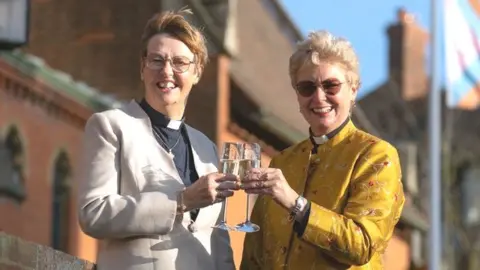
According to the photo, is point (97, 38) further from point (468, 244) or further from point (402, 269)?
point (468, 244)

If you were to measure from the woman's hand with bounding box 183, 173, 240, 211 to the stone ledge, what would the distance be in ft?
1.83

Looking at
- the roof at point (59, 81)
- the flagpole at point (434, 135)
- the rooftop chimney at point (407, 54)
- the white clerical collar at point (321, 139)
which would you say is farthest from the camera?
the rooftop chimney at point (407, 54)

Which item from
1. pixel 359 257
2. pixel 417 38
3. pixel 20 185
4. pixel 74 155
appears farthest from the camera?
pixel 417 38

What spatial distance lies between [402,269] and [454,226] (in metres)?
9.85

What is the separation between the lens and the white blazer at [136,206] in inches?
184

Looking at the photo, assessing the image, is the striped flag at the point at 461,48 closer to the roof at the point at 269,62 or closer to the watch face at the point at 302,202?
the roof at the point at 269,62

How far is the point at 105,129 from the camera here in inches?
190

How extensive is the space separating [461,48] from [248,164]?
60.0 ft

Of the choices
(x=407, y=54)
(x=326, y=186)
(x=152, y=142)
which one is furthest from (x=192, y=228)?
(x=407, y=54)

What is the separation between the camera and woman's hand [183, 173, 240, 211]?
183 inches

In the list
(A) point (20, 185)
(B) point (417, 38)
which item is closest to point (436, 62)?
(A) point (20, 185)

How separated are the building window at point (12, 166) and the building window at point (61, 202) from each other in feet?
3.37

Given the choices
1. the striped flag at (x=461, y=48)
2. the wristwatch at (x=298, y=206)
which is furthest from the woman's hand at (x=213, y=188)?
the striped flag at (x=461, y=48)

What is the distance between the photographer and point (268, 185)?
4.68 metres
